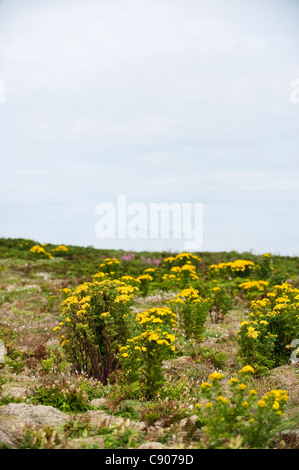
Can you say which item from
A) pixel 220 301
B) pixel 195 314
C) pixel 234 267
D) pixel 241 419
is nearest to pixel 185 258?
pixel 234 267

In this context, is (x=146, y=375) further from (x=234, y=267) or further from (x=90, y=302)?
(x=234, y=267)

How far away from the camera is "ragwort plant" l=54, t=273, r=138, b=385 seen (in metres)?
7.08

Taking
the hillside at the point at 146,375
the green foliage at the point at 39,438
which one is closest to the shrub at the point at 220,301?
the hillside at the point at 146,375

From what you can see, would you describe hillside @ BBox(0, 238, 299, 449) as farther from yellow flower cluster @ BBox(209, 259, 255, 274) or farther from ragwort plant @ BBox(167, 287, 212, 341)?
yellow flower cluster @ BBox(209, 259, 255, 274)

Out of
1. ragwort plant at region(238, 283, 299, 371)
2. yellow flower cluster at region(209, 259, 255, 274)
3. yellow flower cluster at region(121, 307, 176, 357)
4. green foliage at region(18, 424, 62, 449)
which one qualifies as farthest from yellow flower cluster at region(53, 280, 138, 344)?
yellow flower cluster at region(209, 259, 255, 274)

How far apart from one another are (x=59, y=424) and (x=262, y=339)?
12.6 feet

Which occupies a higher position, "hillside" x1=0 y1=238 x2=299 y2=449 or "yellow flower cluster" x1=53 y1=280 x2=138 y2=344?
"yellow flower cluster" x1=53 y1=280 x2=138 y2=344

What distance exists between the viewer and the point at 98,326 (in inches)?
294

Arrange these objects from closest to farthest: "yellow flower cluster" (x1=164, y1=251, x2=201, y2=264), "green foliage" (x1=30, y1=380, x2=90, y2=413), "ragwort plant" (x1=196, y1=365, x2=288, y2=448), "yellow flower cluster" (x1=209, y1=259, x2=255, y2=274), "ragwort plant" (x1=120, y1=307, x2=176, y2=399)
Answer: "ragwort plant" (x1=196, y1=365, x2=288, y2=448)
"green foliage" (x1=30, y1=380, x2=90, y2=413)
"ragwort plant" (x1=120, y1=307, x2=176, y2=399)
"yellow flower cluster" (x1=209, y1=259, x2=255, y2=274)
"yellow flower cluster" (x1=164, y1=251, x2=201, y2=264)

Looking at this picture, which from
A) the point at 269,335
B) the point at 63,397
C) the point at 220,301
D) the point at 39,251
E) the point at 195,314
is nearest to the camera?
the point at 63,397
